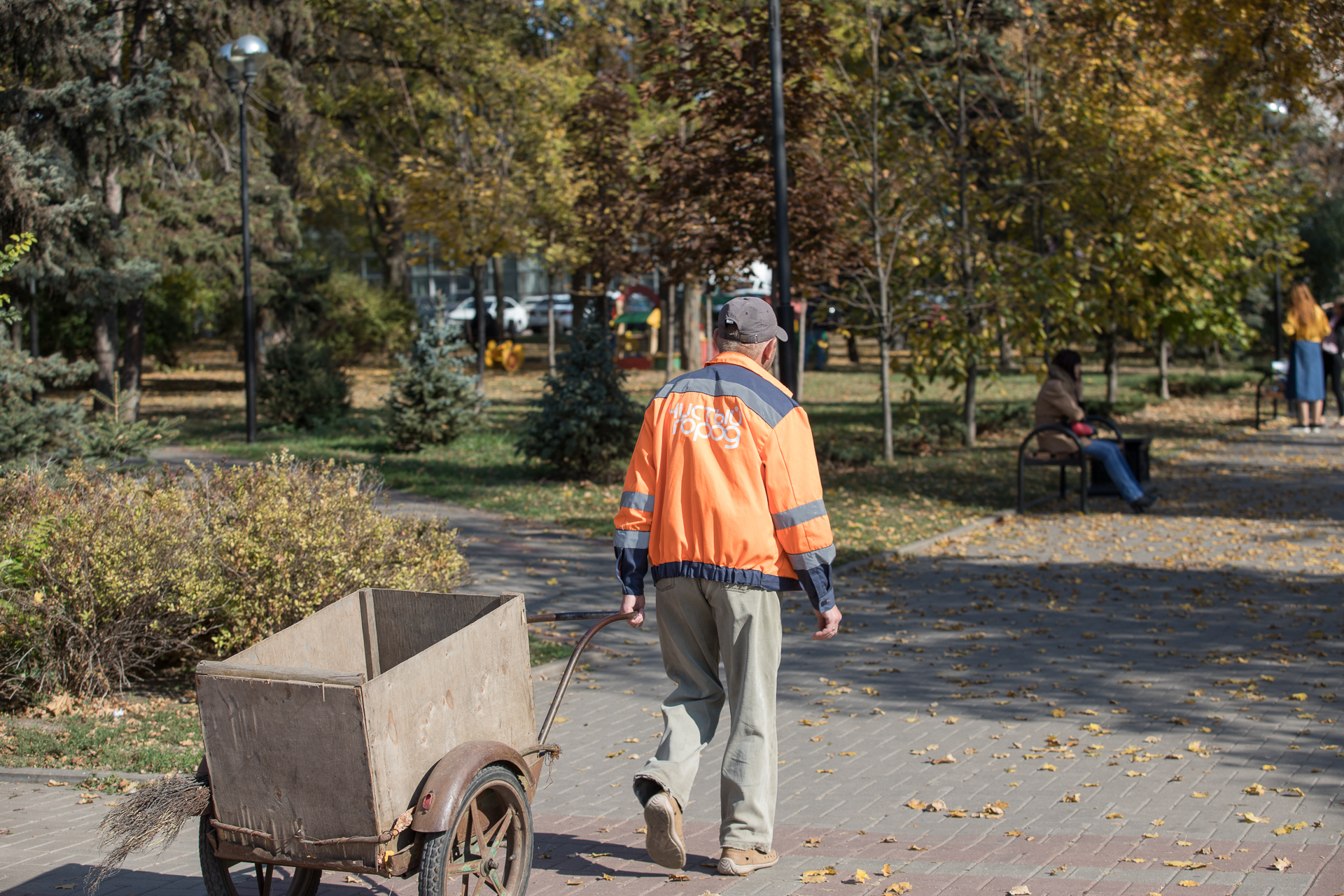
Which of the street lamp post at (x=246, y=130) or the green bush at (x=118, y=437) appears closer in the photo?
Result: the green bush at (x=118, y=437)

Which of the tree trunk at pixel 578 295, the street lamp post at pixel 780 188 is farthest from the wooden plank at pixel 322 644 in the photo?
the tree trunk at pixel 578 295

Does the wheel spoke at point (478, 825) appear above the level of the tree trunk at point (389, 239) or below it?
below

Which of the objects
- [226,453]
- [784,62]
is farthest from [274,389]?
[784,62]

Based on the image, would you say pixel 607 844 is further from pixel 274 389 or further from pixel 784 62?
pixel 274 389

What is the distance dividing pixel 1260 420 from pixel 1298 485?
6.39 meters

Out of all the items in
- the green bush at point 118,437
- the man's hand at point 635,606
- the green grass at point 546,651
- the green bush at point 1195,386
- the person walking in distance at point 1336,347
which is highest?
the person walking in distance at point 1336,347

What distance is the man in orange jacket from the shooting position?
382 cm

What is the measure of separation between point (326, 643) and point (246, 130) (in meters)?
14.0

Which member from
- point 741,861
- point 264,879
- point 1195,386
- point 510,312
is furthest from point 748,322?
point 510,312

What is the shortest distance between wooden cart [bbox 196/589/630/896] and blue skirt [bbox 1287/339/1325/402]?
15.8 meters

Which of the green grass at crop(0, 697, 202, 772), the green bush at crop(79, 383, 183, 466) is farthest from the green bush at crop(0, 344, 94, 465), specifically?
the green grass at crop(0, 697, 202, 772)

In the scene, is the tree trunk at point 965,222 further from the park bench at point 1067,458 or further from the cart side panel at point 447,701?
the cart side panel at point 447,701

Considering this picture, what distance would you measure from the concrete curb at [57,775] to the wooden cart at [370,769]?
1.76 m

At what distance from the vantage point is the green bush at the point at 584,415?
523 inches
